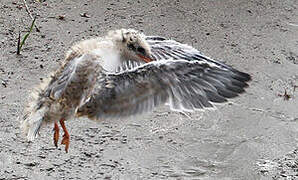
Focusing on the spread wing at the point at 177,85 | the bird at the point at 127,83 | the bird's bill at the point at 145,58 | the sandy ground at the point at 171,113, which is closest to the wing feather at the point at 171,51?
the bird at the point at 127,83

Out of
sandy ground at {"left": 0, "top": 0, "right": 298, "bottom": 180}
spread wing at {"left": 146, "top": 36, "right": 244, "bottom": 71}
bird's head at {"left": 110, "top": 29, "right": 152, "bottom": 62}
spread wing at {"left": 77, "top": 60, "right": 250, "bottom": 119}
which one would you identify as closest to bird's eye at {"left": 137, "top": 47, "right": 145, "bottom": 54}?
bird's head at {"left": 110, "top": 29, "right": 152, "bottom": 62}

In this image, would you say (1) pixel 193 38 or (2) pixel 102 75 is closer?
(2) pixel 102 75

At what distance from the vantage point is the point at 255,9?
841cm

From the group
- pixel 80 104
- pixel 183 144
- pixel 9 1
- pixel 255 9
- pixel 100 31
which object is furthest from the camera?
pixel 255 9

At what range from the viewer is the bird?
3.93 m

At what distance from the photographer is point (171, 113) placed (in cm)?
615

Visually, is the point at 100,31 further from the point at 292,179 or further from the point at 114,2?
the point at 292,179

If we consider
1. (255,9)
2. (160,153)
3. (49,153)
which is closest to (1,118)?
(49,153)

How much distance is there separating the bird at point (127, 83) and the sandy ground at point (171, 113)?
909 millimetres

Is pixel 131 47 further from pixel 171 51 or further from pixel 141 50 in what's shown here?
pixel 171 51

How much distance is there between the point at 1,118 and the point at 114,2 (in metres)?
2.78

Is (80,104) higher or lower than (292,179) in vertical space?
higher

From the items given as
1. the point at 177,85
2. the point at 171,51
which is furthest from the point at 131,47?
the point at 177,85

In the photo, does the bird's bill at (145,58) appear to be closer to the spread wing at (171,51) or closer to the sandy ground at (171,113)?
the spread wing at (171,51)
